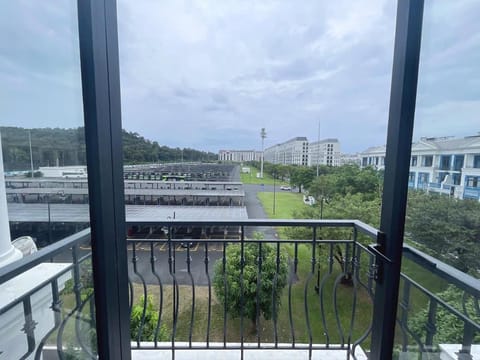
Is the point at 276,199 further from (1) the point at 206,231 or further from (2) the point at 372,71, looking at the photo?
(2) the point at 372,71

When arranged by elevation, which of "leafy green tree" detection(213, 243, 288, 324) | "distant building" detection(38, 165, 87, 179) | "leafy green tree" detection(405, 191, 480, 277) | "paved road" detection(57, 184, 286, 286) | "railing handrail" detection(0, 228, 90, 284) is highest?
"distant building" detection(38, 165, 87, 179)

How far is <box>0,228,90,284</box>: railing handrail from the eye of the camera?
714 mm

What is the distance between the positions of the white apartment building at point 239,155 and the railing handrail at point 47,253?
5.00 ft

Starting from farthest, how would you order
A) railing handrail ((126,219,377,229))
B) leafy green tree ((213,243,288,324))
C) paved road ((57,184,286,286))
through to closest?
1. leafy green tree ((213,243,288,324))
2. paved road ((57,184,286,286))
3. railing handrail ((126,219,377,229))

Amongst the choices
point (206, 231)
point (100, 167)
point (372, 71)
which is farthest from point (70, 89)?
point (372, 71)

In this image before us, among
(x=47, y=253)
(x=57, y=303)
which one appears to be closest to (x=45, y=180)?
(x=47, y=253)

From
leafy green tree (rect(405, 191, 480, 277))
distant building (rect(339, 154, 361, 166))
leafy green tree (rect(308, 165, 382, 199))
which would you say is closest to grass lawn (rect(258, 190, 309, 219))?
leafy green tree (rect(308, 165, 382, 199))

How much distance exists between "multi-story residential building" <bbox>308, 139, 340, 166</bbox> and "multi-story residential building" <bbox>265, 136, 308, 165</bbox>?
6cm

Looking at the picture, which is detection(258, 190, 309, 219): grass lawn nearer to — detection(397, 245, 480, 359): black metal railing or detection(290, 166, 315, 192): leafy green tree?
detection(290, 166, 315, 192): leafy green tree

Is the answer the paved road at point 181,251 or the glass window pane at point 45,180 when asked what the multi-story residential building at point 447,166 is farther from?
the glass window pane at point 45,180

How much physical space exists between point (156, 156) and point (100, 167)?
90 cm

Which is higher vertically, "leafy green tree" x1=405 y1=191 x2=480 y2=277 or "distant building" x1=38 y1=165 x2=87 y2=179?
"distant building" x1=38 y1=165 x2=87 y2=179

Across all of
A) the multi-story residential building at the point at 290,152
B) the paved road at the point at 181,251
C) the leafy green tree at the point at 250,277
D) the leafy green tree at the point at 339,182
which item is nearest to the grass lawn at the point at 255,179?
the paved road at the point at 181,251

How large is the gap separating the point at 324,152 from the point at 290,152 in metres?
0.35
